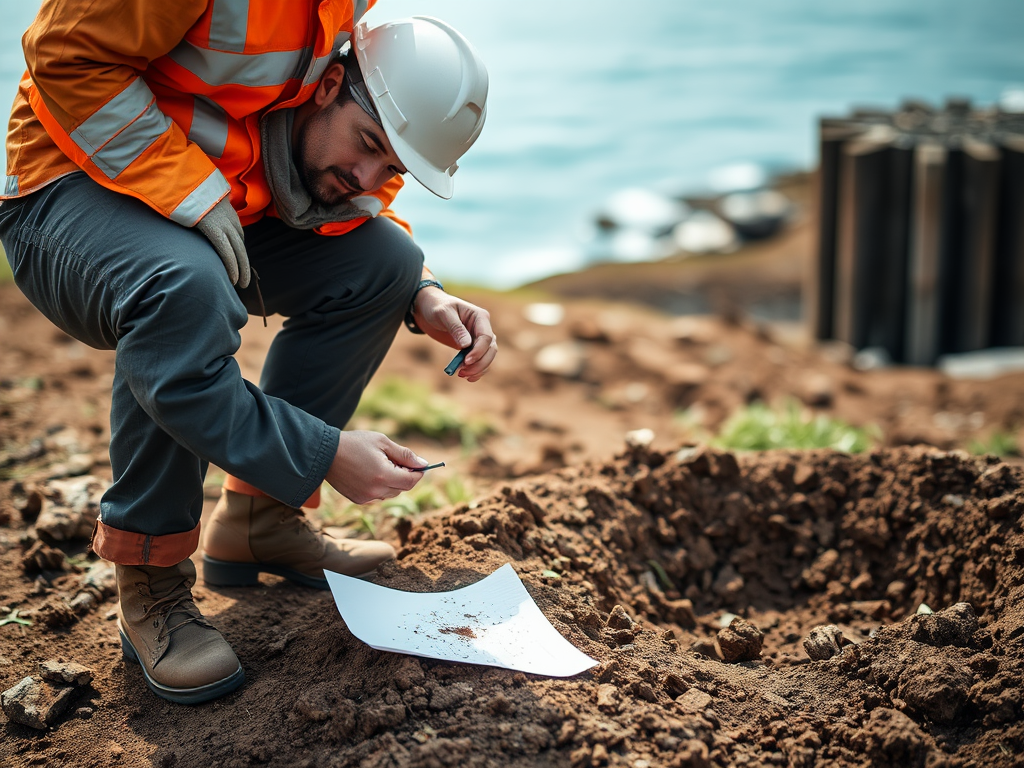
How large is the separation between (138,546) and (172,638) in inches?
8.4

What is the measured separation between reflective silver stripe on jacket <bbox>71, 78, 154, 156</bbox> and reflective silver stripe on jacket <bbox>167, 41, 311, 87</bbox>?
114 mm

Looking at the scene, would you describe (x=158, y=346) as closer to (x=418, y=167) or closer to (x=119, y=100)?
(x=119, y=100)

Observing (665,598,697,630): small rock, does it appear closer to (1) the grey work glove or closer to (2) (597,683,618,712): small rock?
(2) (597,683,618,712): small rock

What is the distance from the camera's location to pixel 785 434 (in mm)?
3559

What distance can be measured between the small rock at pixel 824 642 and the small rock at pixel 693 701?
1.19 ft

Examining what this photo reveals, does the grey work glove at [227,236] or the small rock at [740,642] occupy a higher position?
the grey work glove at [227,236]

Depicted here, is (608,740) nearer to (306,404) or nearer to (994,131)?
(306,404)

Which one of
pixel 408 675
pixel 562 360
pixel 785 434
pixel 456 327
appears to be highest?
pixel 456 327

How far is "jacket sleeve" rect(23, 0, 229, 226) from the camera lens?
1.65 meters

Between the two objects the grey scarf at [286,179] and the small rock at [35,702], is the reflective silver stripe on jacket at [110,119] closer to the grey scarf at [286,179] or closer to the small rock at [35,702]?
the grey scarf at [286,179]

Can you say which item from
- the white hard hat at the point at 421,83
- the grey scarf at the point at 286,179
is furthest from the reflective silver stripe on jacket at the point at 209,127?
the white hard hat at the point at 421,83

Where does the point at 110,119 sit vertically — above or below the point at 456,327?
above

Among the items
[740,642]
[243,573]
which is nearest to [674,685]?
[740,642]

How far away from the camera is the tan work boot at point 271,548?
226 cm
